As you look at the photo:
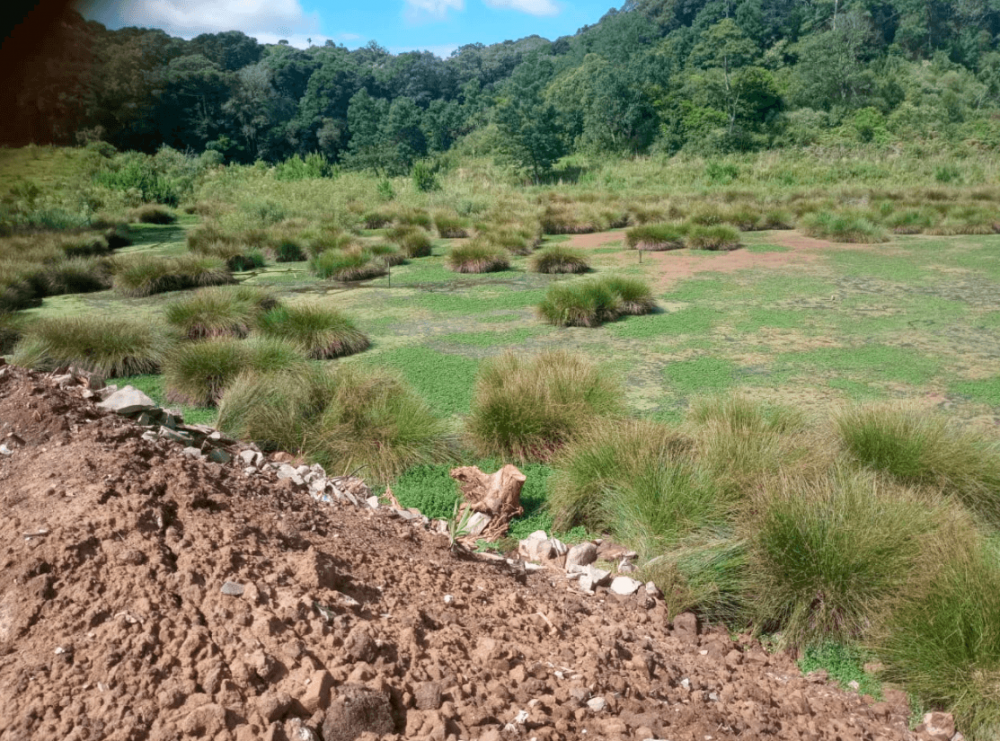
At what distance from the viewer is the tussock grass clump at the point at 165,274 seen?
30.3ft

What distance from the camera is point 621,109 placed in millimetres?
46031

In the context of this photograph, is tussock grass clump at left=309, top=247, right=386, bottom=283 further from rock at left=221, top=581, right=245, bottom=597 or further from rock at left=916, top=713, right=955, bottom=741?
rock at left=916, top=713, right=955, bottom=741

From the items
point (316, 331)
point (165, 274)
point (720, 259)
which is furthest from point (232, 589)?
point (720, 259)

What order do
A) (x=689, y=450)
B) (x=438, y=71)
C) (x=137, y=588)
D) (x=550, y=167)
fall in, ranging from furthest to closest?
(x=438, y=71) → (x=550, y=167) → (x=689, y=450) → (x=137, y=588)

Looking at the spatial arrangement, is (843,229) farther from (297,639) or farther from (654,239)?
(297,639)

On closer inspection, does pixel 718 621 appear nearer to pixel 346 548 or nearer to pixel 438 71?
pixel 346 548

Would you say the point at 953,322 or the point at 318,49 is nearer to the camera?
the point at 953,322

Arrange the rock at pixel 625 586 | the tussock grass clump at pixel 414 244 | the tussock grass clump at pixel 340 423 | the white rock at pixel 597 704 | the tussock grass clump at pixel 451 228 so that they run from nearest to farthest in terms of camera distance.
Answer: the white rock at pixel 597 704 → the rock at pixel 625 586 → the tussock grass clump at pixel 340 423 → the tussock grass clump at pixel 414 244 → the tussock grass clump at pixel 451 228

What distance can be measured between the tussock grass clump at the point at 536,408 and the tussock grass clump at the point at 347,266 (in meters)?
5.93

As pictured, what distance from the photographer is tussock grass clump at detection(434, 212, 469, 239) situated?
1511 cm

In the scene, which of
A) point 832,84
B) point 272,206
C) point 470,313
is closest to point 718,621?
point 470,313

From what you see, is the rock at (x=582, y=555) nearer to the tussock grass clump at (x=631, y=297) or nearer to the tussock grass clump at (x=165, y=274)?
the tussock grass clump at (x=631, y=297)

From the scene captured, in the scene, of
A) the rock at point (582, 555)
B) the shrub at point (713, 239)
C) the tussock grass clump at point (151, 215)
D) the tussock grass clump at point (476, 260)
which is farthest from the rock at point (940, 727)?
the tussock grass clump at point (151, 215)

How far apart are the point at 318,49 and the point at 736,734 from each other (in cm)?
7961
